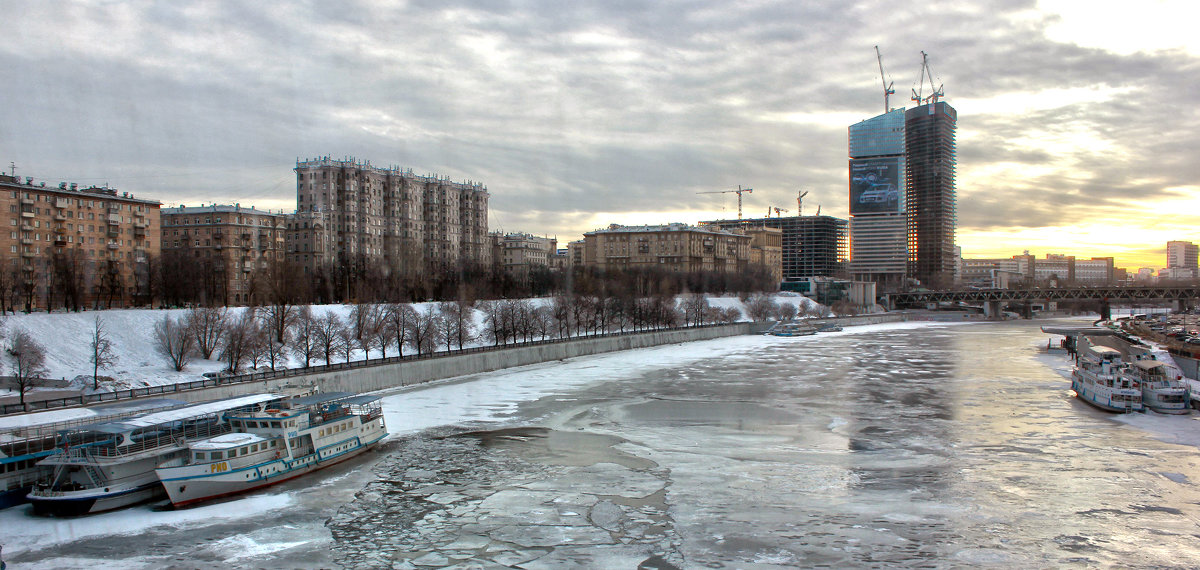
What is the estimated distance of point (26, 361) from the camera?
31672 mm

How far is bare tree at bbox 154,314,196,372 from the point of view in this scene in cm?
3931

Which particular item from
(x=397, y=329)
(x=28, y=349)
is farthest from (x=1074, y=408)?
(x=28, y=349)

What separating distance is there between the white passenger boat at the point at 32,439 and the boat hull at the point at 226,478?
3250 millimetres

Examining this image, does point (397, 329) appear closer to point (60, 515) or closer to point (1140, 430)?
point (60, 515)

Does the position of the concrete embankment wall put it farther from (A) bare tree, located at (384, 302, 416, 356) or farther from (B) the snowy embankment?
(B) the snowy embankment

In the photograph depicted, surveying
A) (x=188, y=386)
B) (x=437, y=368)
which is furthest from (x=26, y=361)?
(x=437, y=368)

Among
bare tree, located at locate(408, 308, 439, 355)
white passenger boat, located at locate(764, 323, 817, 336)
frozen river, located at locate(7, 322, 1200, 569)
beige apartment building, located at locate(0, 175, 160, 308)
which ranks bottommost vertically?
white passenger boat, located at locate(764, 323, 817, 336)

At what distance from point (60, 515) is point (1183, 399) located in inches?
1567

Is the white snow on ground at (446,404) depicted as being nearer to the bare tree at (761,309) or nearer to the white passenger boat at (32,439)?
the white passenger boat at (32,439)

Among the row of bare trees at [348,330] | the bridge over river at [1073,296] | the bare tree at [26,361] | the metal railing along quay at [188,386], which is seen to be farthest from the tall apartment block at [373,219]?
the bridge over river at [1073,296]

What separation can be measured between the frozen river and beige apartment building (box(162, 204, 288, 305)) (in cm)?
4388

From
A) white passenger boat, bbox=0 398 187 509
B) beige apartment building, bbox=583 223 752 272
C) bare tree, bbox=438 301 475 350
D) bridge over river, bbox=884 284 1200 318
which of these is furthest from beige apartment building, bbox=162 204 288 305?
bridge over river, bbox=884 284 1200 318

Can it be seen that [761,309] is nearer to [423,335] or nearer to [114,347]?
[423,335]

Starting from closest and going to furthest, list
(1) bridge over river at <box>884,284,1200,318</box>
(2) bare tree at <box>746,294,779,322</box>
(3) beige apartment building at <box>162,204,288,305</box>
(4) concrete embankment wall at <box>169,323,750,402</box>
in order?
1. (4) concrete embankment wall at <box>169,323,750,402</box>
2. (3) beige apartment building at <box>162,204,288,305</box>
3. (2) bare tree at <box>746,294,779,322</box>
4. (1) bridge over river at <box>884,284,1200,318</box>
